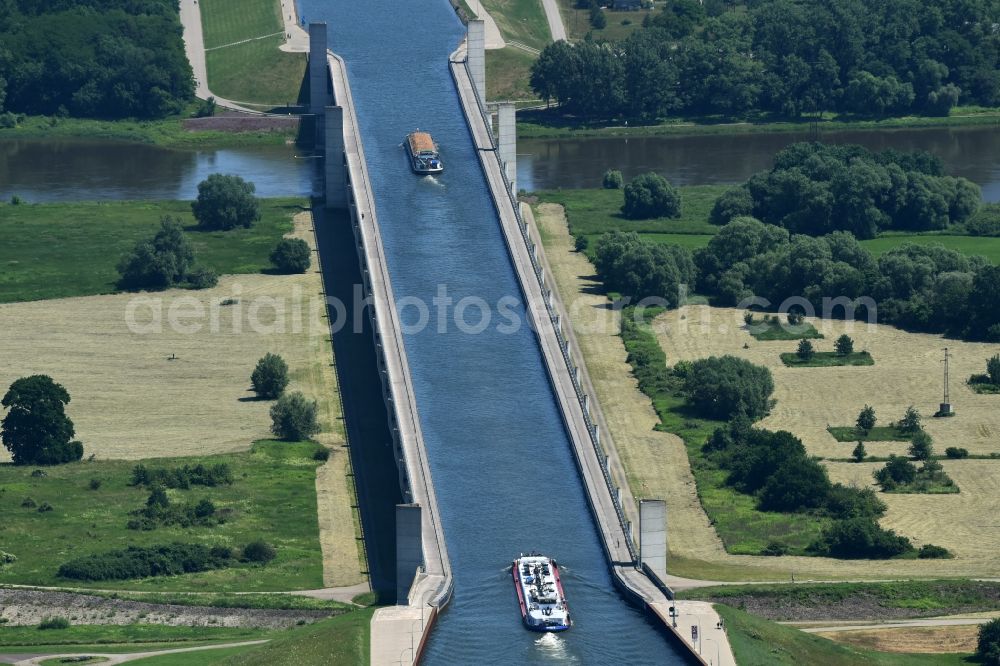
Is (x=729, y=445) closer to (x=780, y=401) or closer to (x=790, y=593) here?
(x=780, y=401)

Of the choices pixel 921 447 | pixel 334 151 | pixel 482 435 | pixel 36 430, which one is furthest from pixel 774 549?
pixel 334 151

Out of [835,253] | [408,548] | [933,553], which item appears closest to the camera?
[408,548]

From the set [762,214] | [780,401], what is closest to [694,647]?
[780,401]

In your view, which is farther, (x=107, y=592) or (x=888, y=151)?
(x=888, y=151)

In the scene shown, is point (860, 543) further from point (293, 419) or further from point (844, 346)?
point (293, 419)

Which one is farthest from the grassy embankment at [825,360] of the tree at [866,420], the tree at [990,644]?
the tree at [990,644]

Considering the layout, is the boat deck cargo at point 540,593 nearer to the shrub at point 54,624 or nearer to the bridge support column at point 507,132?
the shrub at point 54,624
